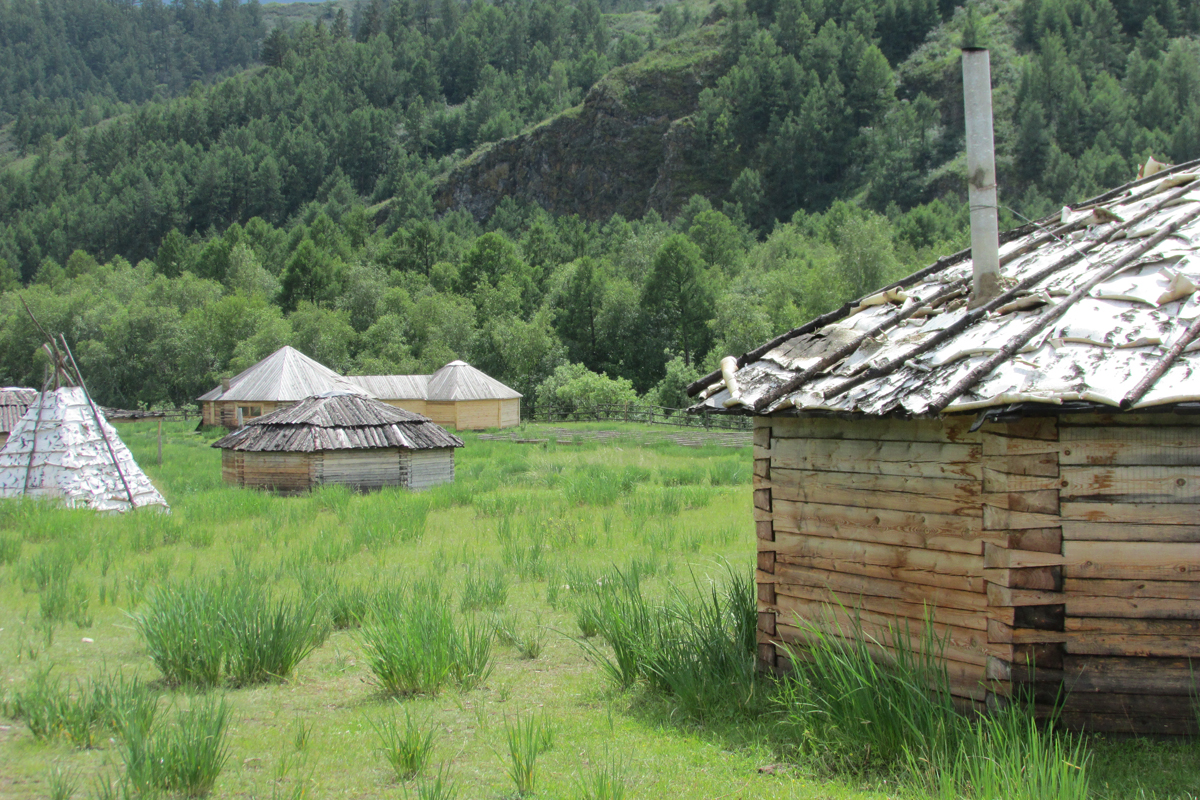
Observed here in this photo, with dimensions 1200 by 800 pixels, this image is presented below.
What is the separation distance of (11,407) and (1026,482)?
39.6 m

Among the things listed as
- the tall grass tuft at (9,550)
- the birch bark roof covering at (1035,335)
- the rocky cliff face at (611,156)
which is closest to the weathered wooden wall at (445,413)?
the tall grass tuft at (9,550)

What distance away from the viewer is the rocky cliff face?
4744 inches

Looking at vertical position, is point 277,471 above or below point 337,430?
below

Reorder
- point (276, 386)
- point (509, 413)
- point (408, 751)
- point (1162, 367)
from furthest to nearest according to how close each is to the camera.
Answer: point (509, 413)
point (276, 386)
point (408, 751)
point (1162, 367)

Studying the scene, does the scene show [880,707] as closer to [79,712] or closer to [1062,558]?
[1062,558]

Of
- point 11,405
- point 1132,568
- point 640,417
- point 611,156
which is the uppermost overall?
point 611,156

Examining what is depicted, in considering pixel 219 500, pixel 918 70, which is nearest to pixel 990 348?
pixel 219 500

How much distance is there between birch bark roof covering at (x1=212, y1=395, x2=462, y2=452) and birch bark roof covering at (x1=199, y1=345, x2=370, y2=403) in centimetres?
2006

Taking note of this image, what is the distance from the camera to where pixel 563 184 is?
418 feet

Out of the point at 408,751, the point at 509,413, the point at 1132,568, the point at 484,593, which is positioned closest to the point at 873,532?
the point at 1132,568

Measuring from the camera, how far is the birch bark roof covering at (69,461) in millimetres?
19219

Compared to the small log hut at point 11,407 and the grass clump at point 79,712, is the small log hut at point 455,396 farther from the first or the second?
the grass clump at point 79,712

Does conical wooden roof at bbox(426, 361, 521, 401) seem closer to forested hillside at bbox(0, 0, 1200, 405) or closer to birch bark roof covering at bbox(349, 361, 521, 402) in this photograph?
birch bark roof covering at bbox(349, 361, 521, 402)

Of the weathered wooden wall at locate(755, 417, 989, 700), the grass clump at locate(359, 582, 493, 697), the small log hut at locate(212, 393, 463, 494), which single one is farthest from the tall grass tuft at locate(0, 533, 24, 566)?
the weathered wooden wall at locate(755, 417, 989, 700)
